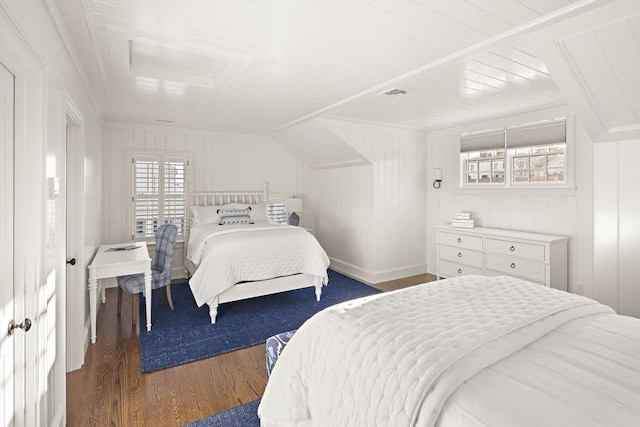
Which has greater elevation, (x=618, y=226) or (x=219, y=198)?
(x=219, y=198)

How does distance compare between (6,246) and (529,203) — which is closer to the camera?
(6,246)

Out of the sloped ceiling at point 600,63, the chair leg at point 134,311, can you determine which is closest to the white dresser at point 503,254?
the sloped ceiling at point 600,63

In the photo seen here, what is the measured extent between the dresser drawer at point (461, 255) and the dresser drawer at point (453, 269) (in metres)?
0.06

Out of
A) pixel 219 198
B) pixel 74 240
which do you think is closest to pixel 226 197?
pixel 219 198

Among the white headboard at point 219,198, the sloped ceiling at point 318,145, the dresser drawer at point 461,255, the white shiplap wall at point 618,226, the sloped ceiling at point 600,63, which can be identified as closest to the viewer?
the sloped ceiling at point 600,63

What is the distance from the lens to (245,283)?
150 inches

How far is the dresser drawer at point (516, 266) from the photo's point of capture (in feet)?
12.3

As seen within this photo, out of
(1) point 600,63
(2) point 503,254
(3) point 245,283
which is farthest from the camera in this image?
(2) point 503,254

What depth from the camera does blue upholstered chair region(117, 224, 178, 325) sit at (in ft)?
11.1

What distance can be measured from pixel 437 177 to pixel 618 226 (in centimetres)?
290

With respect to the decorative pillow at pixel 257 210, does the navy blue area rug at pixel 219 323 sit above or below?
below

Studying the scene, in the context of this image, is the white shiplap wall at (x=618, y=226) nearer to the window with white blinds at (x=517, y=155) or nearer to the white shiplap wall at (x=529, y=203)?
the white shiplap wall at (x=529, y=203)

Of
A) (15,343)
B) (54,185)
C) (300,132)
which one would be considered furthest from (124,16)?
(300,132)

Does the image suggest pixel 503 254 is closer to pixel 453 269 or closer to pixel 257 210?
pixel 453 269
